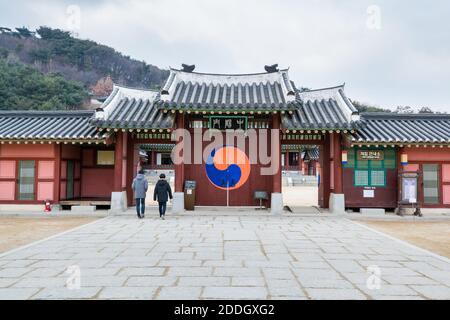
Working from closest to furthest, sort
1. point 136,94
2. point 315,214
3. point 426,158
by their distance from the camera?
1. point 315,214
2. point 426,158
3. point 136,94

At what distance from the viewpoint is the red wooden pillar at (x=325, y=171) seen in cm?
1389

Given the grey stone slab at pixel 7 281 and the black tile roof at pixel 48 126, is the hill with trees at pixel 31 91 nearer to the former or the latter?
the black tile roof at pixel 48 126

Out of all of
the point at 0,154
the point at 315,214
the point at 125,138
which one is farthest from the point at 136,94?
the point at 315,214

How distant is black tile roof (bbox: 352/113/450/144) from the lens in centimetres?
1257

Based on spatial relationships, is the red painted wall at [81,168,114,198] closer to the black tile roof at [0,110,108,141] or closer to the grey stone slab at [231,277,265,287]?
the black tile roof at [0,110,108,141]

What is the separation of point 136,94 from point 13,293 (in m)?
11.8

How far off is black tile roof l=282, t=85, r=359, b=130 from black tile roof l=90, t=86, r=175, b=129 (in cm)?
496

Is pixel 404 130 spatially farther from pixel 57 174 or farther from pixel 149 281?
pixel 57 174

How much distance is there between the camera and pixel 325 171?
46.0 feet

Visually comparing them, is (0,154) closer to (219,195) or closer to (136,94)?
(136,94)

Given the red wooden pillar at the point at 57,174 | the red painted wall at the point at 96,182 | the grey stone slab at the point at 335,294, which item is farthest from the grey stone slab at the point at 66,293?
the red painted wall at the point at 96,182

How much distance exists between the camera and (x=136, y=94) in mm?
15148
